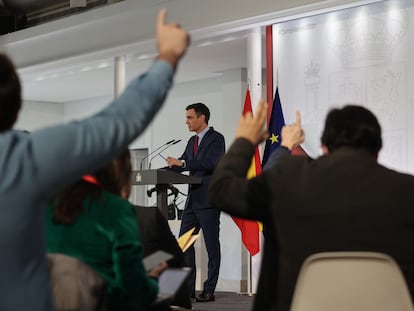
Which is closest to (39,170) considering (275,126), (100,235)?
(100,235)

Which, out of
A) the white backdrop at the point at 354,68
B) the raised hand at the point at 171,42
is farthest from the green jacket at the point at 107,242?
the white backdrop at the point at 354,68

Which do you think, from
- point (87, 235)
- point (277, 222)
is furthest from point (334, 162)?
point (87, 235)

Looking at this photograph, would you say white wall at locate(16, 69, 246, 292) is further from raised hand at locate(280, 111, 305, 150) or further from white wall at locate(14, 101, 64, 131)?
raised hand at locate(280, 111, 305, 150)

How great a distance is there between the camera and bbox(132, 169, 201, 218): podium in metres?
5.35

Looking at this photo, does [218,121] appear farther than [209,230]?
Yes

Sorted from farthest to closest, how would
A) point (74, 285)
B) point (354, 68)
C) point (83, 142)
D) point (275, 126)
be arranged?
point (275, 126)
point (354, 68)
point (74, 285)
point (83, 142)

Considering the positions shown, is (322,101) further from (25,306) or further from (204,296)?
(25,306)

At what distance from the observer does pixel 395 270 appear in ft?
5.25

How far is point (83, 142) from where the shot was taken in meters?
1.09

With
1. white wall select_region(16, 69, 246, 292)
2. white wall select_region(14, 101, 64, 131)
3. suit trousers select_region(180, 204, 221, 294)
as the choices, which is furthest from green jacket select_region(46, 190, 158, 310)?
white wall select_region(14, 101, 64, 131)

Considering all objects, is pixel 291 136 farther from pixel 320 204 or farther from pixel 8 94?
pixel 8 94

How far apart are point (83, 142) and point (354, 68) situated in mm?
4721

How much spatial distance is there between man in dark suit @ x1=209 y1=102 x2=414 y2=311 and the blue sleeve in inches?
25.9

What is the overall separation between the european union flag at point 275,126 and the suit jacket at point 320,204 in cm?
422
